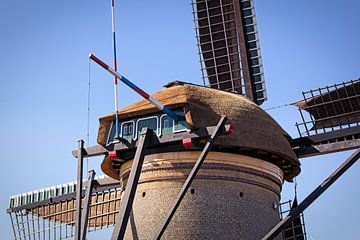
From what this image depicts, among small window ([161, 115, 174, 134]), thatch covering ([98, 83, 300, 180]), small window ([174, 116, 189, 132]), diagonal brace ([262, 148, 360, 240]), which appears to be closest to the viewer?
diagonal brace ([262, 148, 360, 240])

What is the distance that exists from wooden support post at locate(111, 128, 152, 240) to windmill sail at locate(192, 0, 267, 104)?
830 cm

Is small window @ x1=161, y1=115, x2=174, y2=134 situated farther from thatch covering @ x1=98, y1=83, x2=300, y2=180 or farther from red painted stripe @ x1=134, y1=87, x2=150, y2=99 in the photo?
red painted stripe @ x1=134, y1=87, x2=150, y2=99

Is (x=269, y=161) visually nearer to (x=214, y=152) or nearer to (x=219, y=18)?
(x=214, y=152)

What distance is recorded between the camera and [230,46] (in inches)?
934

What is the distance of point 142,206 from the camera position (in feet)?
57.5

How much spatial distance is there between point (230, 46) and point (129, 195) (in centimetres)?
1064

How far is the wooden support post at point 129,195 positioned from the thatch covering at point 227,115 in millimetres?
1631

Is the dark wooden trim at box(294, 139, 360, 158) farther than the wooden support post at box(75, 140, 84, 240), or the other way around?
the dark wooden trim at box(294, 139, 360, 158)

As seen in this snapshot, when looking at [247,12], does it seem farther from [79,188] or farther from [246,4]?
[79,188]

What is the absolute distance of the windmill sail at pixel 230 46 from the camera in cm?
2308

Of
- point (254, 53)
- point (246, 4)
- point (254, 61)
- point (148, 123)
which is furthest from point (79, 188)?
point (246, 4)

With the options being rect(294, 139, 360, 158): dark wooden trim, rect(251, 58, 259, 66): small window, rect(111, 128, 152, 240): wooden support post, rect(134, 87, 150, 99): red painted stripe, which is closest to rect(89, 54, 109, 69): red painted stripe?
rect(134, 87, 150, 99): red painted stripe

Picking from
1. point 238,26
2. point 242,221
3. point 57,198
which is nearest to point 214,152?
point 242,221

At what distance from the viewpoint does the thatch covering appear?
56.3ft
